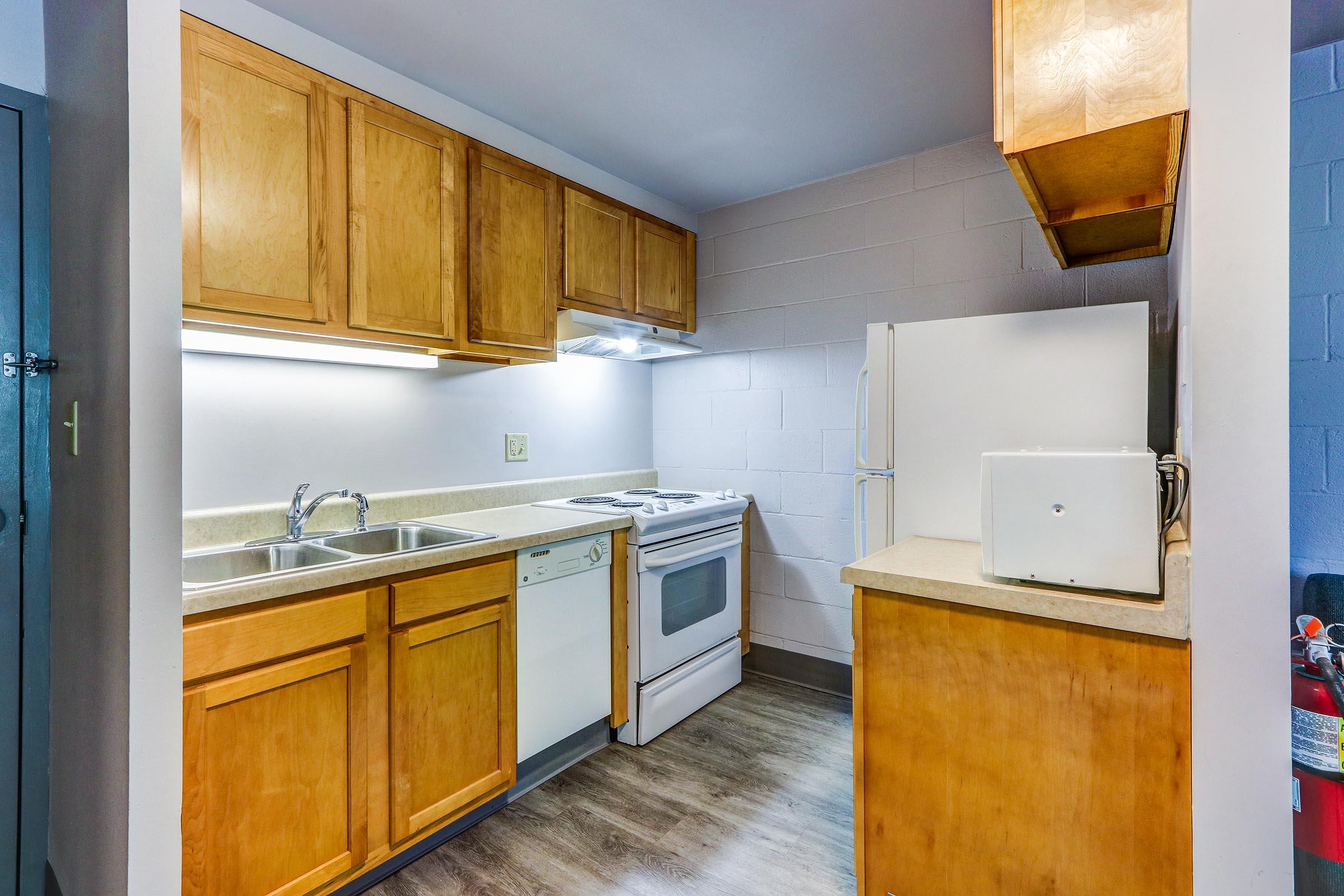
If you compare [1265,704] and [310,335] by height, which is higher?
[310,335]

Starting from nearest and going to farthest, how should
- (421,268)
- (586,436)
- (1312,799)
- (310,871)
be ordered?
1. (1312,799)
2. (310,871)
3. (421,268)
4. (586,436)

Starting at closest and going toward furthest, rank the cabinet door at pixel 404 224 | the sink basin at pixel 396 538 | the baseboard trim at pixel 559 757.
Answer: the cabinet door at pixel 404 224
the sink basin at pixel 396 538
the baseboard trim at pixel 559 757

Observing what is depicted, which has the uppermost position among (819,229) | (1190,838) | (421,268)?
(819,229)

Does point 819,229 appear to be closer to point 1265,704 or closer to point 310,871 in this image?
point 1265,704

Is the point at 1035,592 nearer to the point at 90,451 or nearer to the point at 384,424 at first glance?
the point at 90,451

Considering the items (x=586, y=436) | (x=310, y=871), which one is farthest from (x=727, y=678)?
(x=310, y=871)

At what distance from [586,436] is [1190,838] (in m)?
2.59

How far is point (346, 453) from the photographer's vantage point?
220 centimetres

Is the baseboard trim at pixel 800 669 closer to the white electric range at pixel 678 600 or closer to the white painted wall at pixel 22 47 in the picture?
the white electric range at pixel 678 600

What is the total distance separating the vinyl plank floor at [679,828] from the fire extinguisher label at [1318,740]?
110cm

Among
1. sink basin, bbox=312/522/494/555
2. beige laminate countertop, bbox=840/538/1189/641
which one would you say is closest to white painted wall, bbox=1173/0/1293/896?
beige laminate countertop, bbox=840/538/1189/641

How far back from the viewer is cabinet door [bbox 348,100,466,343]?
6.32 ft

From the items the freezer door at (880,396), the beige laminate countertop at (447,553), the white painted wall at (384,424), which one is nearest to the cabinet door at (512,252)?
the white painted wall at (384,424)

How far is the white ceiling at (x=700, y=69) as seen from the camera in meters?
1.79
